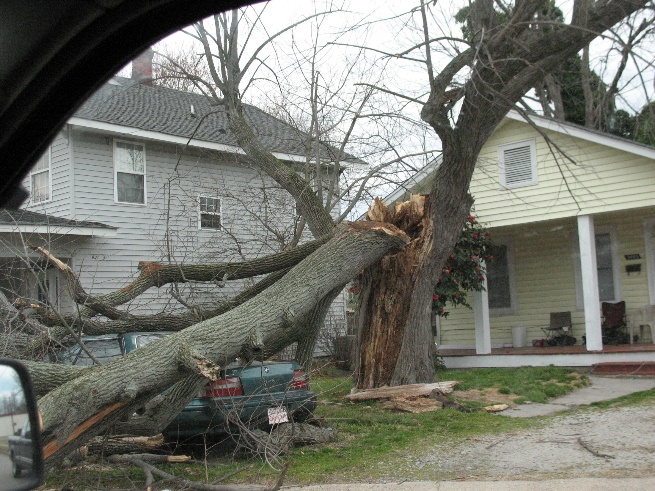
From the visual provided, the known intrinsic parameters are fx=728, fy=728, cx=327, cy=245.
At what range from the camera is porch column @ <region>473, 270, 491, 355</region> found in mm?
15445

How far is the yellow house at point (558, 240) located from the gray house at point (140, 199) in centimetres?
347

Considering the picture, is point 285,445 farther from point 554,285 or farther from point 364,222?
point 554,285

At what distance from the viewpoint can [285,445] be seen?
664 centimetres

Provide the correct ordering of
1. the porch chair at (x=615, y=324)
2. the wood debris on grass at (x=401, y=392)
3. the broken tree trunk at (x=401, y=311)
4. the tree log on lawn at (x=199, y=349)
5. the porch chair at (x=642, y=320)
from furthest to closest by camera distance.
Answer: the porch chair at (x=615, y=324) < the porch chair at (x=642, y=320) < the broken tree trunk at (x=401, y=311) < the wood debris on grass at (x=401, y=392) < the tree log on lawn at (x=199, y=349)

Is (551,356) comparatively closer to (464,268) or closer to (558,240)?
(464,268)

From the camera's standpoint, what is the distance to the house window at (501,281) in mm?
16891

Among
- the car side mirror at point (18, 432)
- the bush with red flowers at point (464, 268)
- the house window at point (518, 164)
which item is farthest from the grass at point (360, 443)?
the house window at point (518, 164)

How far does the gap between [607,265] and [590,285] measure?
168 centimetres

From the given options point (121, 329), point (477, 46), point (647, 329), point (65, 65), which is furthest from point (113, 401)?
point (647, 329)

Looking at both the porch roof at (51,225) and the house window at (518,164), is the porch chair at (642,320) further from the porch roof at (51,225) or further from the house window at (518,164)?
the porch roof at (51,225)

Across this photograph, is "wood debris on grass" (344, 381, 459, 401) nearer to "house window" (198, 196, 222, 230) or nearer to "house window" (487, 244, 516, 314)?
"house window" (487, 244, 516, 314)

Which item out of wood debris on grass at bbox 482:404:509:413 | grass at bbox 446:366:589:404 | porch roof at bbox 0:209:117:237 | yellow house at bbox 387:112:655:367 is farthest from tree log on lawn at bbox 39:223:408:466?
porch roof at bbox 0:209:117:237

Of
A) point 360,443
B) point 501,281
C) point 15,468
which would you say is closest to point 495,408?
point 360,443

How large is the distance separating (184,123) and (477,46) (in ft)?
33.1
